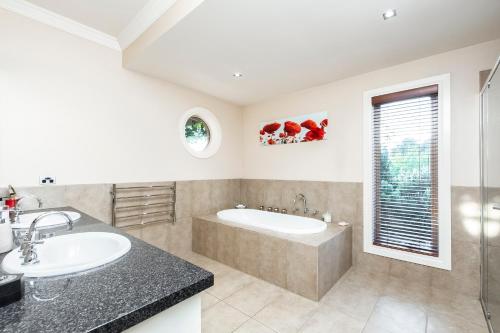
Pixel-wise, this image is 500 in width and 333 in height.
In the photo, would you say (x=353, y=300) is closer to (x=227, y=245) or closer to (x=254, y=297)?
(x=254, y=297)

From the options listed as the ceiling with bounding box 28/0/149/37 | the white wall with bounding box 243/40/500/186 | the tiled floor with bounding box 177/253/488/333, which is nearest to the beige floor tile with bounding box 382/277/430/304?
the tiled floor with bounding box 177/253/488/333

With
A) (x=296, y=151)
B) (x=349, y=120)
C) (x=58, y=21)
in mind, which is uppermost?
(x=58, y=21)

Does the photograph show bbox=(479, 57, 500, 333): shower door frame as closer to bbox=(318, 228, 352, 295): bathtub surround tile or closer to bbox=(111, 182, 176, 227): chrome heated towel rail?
bbox=(318, 228, 352, 295): bathtub surround tile

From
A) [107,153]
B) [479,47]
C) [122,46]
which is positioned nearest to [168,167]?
[107,153]

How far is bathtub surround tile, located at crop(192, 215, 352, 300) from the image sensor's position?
7.38 ft

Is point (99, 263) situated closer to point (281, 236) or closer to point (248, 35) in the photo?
point (281, 236)

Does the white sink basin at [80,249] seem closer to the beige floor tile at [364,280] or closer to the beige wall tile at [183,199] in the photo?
the beige wall tile at [183,199]

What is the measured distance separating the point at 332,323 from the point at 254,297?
0.73m

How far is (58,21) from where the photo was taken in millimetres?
2275

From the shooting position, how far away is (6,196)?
78.4 inches

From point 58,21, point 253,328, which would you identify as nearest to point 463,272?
point 253,328

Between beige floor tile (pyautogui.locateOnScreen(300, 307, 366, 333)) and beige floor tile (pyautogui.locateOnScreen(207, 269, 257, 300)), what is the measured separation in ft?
2.62

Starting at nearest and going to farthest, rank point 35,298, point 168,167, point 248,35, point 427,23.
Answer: point 35,298 → point 427,23 → point 248,35 → point 168,167

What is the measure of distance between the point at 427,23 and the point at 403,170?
1437 millimetres
